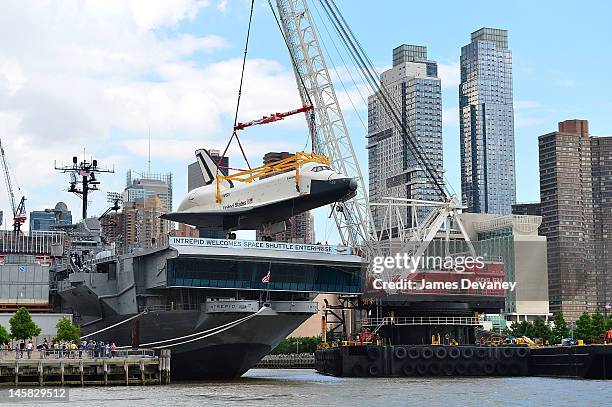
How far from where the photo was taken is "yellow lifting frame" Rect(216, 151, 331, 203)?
98.6 m

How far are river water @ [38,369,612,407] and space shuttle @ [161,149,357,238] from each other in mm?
18537

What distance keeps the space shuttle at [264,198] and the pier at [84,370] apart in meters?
23.0

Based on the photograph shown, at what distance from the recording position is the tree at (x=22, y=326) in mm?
89812

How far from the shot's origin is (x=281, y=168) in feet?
337

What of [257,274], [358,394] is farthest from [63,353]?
[358,394]

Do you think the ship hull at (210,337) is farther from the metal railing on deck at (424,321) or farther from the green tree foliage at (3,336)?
the metal railing on deck at (424,321)

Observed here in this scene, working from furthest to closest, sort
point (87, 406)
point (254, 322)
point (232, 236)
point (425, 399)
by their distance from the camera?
point (232, 236) < point (254, 322) < point (425, 399) < point (87, 406)

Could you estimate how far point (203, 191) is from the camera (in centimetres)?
11006

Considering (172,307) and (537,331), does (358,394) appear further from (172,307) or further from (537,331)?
(537,331)

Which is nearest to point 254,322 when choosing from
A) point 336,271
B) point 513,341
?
point 336,271

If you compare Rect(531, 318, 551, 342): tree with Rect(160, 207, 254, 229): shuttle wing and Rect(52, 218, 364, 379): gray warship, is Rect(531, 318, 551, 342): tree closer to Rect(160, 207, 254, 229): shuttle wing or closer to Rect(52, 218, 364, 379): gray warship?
Rect(160, 207, 254, 229): shuttle wing

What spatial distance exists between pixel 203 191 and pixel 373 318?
79.0ft

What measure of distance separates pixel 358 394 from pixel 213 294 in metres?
20.3

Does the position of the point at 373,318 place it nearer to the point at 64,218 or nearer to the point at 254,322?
the point at 254,322
